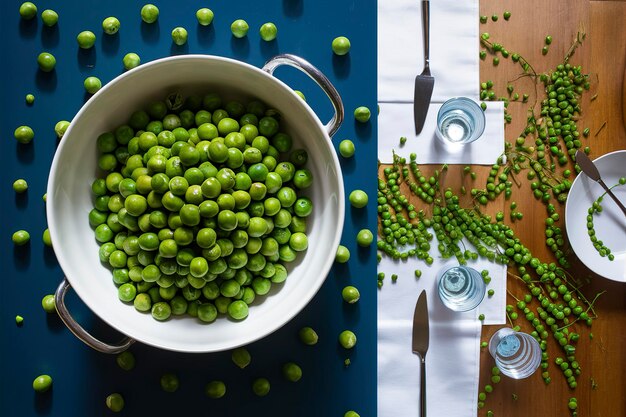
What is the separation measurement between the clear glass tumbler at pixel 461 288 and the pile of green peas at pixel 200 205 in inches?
14.8

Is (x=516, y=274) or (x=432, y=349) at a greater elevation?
(x=516, y=274)

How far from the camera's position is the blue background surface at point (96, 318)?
904 millimetres

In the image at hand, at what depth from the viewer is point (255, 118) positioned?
80 cm

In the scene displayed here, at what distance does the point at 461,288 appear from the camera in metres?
1.06

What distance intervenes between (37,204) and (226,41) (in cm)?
42

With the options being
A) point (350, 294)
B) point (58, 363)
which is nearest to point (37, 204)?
point (58, 363)

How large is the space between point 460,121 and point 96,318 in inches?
29.7

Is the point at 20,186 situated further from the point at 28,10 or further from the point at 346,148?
the point at 346,148

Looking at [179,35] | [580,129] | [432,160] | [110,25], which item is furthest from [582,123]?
[110,25]

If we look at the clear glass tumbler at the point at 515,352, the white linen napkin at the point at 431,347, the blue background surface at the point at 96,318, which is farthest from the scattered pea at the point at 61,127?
the clear glass tumbler at the point at 515,352

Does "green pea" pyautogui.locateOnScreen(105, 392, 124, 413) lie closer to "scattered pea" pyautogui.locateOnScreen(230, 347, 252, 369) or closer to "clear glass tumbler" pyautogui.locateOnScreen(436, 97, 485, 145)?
"scattered pea" pyautogui.locateOnScreen(230, 347, 252, 369)

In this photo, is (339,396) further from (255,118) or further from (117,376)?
(255,118)

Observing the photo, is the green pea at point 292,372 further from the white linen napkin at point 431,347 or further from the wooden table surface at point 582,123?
the wooden table surface at point 582,123

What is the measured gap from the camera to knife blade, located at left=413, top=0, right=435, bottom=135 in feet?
3.49
